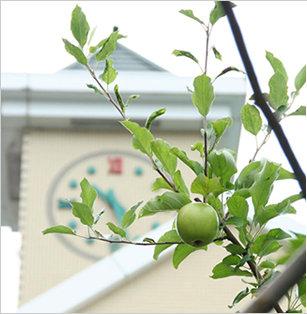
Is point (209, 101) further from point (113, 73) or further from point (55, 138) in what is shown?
point (55, 138)

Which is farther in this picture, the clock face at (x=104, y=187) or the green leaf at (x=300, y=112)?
the clock face at (x=104, y=187)

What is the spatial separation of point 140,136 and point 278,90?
0.20 metres

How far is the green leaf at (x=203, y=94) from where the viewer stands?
1.48 m

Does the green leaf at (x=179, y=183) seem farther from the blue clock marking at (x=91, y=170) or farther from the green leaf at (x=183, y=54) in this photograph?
the blue clock marking at (x=91, y=170)

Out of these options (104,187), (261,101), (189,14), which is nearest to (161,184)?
(189,14)

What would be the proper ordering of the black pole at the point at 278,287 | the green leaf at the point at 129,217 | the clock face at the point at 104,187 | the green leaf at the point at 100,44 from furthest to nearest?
the clock face at the point at 104,187, the green leaf at the point at 129,217, the green leaf at the point at 100,44, the black pole at the point at 278,287

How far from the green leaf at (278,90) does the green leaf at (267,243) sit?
21cm

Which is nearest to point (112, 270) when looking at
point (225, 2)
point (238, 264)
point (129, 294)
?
point (129, 294)

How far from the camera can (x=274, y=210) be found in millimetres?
1601

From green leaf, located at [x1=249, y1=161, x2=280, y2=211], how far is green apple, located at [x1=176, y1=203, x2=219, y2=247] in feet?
0.38

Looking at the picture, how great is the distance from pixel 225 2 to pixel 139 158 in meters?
12.3

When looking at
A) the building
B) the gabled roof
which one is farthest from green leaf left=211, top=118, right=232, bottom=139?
the gabled roof

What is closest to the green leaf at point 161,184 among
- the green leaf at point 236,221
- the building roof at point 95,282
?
the green leaf at point 236,221

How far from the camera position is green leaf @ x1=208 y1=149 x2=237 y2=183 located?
→ 154cm
